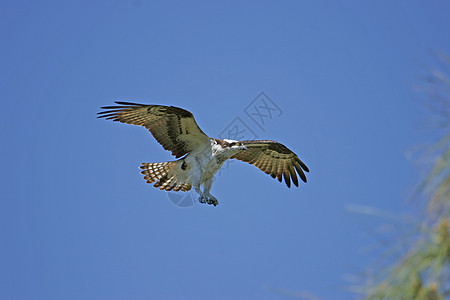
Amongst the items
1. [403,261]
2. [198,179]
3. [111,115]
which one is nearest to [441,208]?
[403,261]

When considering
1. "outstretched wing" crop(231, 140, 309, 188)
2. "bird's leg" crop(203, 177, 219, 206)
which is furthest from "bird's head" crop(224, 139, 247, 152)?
"outstretched wing" crop(231, 140, 309, 188)

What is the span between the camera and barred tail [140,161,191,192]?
11.2 meters

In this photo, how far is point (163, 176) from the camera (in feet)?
37.1

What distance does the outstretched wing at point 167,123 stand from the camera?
10500 millimetres

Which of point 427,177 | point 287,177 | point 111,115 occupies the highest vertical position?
point 287,177

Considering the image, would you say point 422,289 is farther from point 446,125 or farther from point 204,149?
point 204,149

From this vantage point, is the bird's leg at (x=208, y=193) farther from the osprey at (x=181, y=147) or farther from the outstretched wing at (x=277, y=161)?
the outstretched wing at (x=277, y=161)

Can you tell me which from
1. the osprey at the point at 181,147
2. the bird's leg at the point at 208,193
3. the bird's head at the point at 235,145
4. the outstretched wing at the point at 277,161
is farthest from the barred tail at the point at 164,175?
the outstretched wing at the point at 277,161

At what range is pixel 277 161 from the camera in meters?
12.9

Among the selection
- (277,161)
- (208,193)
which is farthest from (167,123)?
(277,161)

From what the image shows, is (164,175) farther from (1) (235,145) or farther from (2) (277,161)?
(2) (277,161)

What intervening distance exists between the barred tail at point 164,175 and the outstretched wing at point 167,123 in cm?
30

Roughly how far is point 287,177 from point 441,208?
10.7m

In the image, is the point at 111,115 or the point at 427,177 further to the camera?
the point at 111,115
